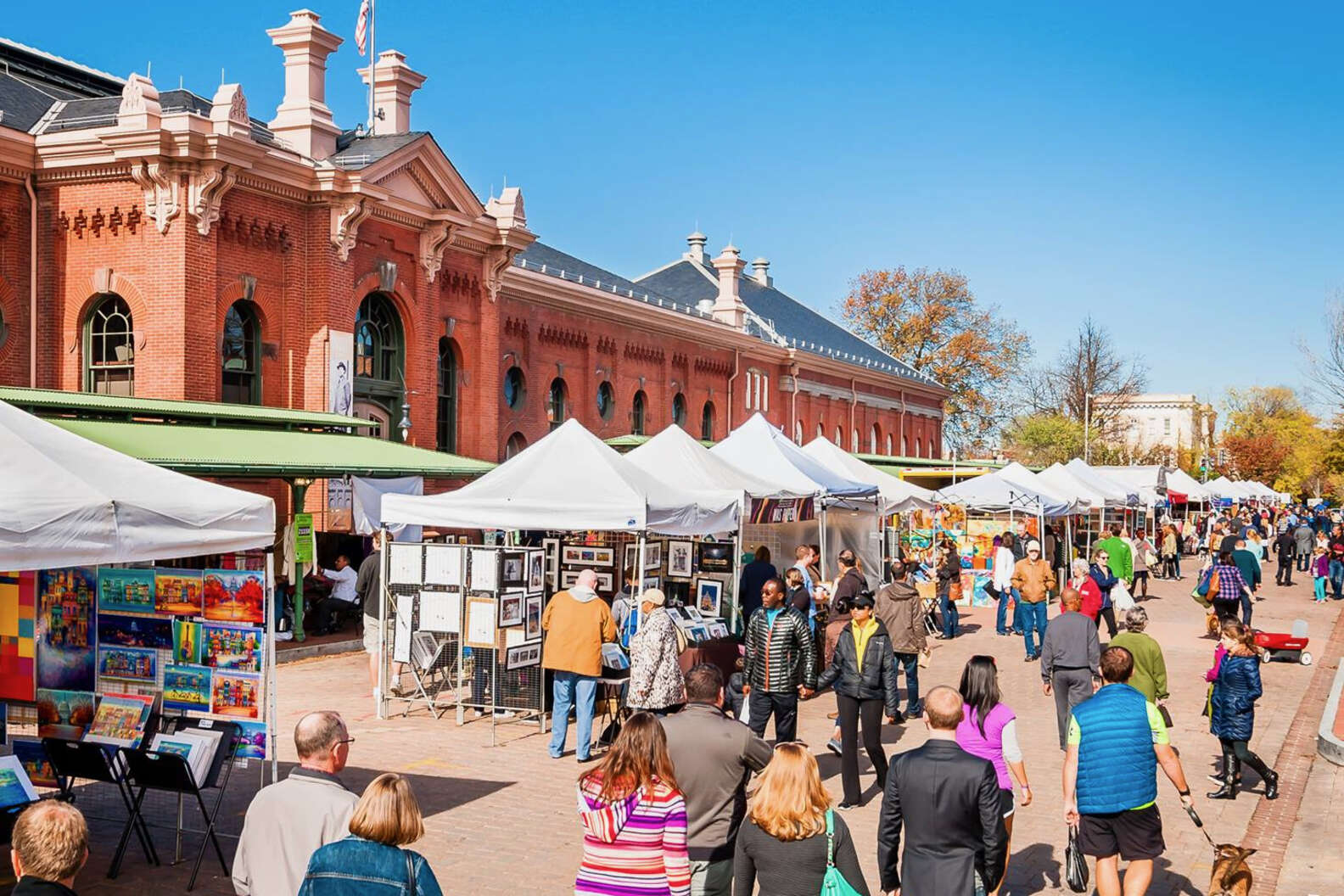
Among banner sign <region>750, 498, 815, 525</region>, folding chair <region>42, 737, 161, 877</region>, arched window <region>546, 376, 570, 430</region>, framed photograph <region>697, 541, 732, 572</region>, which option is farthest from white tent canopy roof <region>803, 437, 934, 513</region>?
folding chair <region>42, 737, 161, 877</region>

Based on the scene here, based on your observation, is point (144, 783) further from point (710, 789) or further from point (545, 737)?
point (545, 737)

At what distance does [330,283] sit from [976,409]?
178 ft

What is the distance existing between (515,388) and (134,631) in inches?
1016

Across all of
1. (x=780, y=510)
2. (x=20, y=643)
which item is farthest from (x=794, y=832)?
(x=780, y=510)

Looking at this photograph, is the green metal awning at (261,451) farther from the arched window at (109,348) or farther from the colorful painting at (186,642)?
the colorful painting at (186,642)

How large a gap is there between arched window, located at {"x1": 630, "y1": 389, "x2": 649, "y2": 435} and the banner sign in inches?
817

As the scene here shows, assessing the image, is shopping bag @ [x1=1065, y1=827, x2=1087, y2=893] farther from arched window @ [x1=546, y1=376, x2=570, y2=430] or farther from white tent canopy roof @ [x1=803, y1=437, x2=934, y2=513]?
arched window @ [x1=546, y1=376, x2=570, y2=430]

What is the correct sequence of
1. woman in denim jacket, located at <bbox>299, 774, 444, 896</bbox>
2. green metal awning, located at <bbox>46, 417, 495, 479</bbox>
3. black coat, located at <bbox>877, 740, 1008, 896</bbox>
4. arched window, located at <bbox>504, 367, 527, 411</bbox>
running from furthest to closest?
1. arched window, located at <bbox>504, 367, 527, 411</bbox>
2. green metal awning, located at <bbox>46, 417, 495, 479</bbox>
3. black coat, located at <bbox>877, 740, 1008, 896</bbox>
4. woman in denim jacket, located at <bbox>299, 774, 444, 896</bbox>

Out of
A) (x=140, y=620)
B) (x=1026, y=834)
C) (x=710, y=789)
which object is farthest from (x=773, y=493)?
(x=710, y=789)

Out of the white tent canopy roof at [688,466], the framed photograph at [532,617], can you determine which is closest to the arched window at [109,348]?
the white tent canopy roof at [688,466]

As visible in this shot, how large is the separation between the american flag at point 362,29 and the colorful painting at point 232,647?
2363 centimetres

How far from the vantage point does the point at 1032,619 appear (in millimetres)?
20453

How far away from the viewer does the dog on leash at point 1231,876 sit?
751 centimetres

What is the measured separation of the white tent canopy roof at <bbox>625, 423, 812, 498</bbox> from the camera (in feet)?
56.9
